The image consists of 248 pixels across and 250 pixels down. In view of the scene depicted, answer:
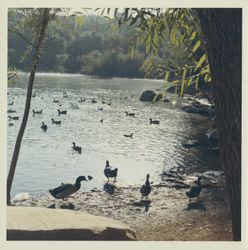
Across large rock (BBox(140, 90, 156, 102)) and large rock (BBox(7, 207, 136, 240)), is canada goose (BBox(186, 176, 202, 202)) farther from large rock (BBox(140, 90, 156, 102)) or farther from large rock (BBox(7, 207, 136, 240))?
large rock (BBox(7, 207, 136, 240))

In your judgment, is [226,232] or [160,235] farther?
[160,235]

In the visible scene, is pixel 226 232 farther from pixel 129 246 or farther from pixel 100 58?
pixel 100 58

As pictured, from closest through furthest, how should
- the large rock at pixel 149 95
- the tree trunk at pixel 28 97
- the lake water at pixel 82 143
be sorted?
1. the tree trunk at pixel 28 97
2. the large rock at pixel 149 95
3. the lake water at pixel 82 143

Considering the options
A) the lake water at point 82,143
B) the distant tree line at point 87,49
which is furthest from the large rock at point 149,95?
the distant tree line at point 87,49

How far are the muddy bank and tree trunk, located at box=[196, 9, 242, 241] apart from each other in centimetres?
153

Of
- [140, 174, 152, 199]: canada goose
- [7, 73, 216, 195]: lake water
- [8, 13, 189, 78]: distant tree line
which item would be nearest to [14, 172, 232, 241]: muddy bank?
[140, 174, 152, 199]: canada goose

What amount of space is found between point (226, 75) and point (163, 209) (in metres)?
4.10

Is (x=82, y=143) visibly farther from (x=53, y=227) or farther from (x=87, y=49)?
(x=53, y=227)

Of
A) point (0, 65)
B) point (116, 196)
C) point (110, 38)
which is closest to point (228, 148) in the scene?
point (110, 38)

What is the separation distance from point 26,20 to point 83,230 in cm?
240

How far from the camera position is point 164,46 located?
4.11 meters

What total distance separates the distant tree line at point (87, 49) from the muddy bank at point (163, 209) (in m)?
1.61

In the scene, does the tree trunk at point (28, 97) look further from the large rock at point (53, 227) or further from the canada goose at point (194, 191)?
the canada goose at point (194, 191)

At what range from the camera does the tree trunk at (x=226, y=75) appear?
2693 mm
